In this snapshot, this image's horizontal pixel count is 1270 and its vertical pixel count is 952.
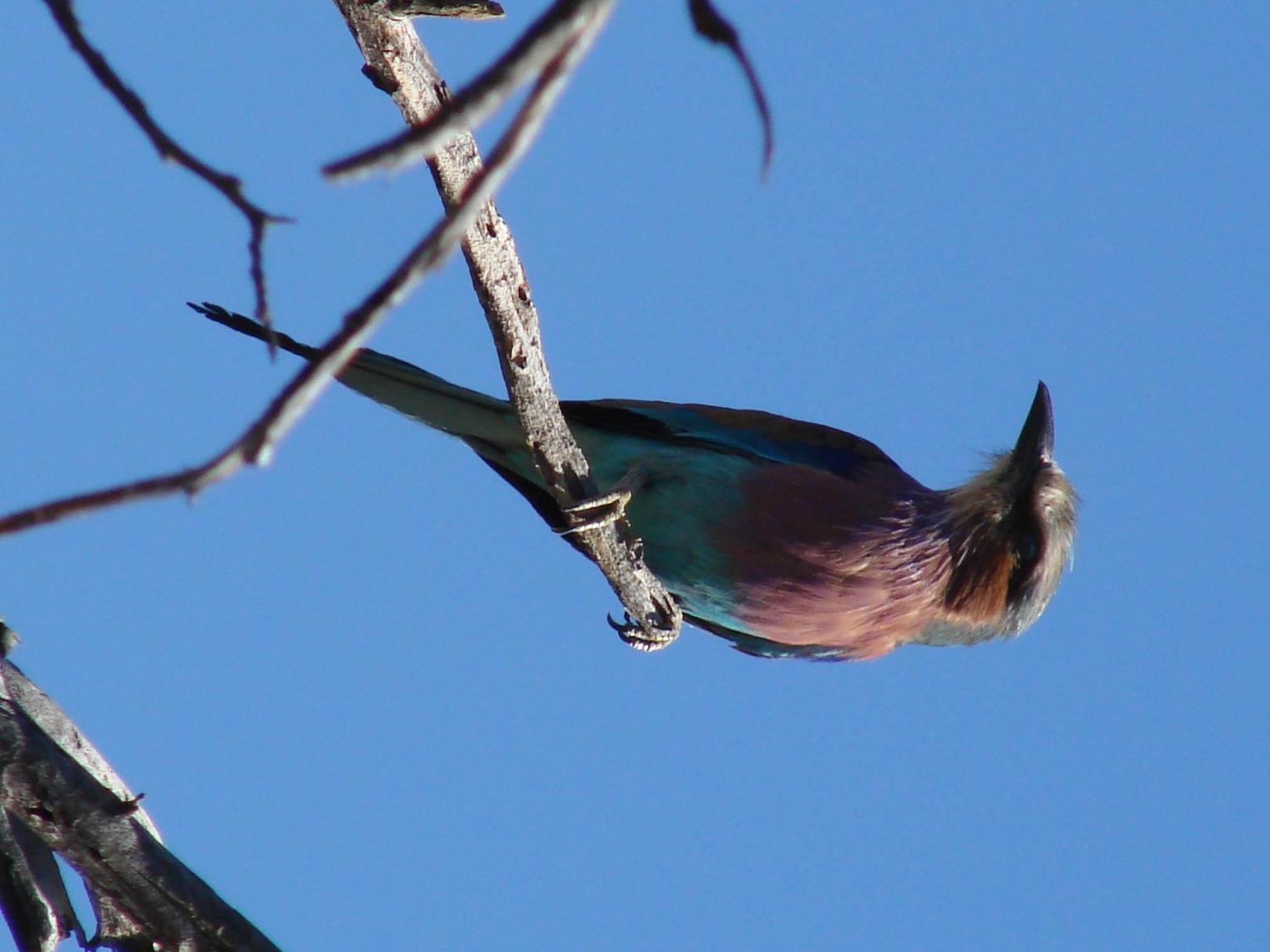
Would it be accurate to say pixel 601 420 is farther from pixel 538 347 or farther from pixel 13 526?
pixel 13 526

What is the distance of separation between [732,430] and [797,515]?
37 centimetres

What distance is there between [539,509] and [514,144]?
2.93 meters

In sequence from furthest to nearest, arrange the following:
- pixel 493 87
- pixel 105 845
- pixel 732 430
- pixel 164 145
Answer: pixel 732 430, pixel 105 845, pixel 164 145, pixel 493 87

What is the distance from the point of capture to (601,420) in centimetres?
352

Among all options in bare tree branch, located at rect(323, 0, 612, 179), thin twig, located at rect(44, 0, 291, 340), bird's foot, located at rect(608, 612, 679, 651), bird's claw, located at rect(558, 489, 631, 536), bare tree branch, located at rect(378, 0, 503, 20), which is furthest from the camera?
bird's foot, located at rect(608, 612, 679, 651)

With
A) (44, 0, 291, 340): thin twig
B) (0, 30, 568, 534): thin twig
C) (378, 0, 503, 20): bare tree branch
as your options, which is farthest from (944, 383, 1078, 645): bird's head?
(0, 30, 568, 534): thin twig

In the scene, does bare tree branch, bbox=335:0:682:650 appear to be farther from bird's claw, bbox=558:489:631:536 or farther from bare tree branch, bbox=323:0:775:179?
bare tree branch, bbox=323:0:775:179

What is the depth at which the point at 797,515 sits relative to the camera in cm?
331

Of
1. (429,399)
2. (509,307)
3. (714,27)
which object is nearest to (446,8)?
(509,307)

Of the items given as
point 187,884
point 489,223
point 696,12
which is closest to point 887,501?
point 489,223

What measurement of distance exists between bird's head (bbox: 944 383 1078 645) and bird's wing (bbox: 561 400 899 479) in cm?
36

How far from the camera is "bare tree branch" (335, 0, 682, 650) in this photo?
1748 millimetres

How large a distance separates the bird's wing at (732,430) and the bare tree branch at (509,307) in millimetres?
517

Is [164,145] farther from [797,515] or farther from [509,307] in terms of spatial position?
[797,515]
